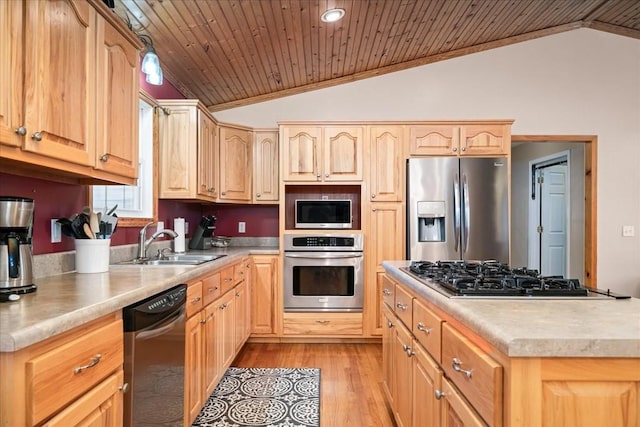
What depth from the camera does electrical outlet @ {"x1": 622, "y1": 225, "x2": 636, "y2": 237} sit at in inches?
155

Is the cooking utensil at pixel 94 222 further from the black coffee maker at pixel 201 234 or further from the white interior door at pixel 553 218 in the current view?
the white interior door at pixel 553 218

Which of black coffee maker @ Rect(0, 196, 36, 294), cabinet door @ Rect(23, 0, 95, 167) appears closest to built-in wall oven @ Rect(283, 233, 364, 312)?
cabinet door @ Rect(23, 0, 95, 167)

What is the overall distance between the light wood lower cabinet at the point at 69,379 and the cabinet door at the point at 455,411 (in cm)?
109

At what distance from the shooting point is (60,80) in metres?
1.34

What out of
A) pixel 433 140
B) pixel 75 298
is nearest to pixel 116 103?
pixel 75 298

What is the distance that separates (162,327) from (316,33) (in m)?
2.48

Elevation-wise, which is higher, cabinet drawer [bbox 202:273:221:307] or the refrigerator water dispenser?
the refrigerator water dispenser

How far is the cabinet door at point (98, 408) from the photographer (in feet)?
3.22

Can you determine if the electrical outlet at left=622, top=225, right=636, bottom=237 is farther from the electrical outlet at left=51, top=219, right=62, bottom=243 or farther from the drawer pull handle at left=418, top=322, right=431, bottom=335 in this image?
the electrical outlet at left=51, top=219, right=62, bottom=243

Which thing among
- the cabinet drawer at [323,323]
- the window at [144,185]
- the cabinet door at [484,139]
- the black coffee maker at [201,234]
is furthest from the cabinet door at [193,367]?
the cabinet door at [484,139]

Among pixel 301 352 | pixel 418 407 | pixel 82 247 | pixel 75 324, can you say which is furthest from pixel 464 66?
pixel 75 324

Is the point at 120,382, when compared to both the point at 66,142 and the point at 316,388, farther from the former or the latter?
the point at 316,388

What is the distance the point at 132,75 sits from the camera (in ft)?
6.16

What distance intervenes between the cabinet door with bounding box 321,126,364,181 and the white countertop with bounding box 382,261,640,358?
7.94ft
